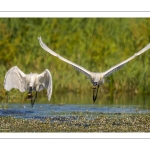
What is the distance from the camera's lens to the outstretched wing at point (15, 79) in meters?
11.7

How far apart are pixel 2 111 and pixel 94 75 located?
1511 millimetres

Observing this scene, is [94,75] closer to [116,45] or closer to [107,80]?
[107,80]

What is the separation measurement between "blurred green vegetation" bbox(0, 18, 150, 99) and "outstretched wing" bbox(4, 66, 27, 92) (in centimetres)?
88

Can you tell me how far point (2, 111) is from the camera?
12.1m

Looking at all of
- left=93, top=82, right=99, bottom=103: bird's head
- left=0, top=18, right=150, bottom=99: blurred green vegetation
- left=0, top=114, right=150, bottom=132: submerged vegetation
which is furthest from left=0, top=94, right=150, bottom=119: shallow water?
left=0, top=18, right=150, bottom=99: blurred green vegetation

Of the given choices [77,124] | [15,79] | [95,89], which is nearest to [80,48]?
[95,89]

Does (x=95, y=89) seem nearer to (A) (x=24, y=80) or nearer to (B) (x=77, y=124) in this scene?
(B) (x=77, y=124)

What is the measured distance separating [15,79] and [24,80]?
0.48 ft

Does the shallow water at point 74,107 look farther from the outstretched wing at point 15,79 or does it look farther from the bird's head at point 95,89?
the outstretched wing at point 15,79

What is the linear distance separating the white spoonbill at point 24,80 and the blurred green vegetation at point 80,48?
89cm

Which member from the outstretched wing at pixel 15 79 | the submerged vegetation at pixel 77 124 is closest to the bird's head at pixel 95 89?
the submerged vegetation at pixel 77 124

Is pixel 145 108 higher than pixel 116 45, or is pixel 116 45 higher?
pixel 116 45
